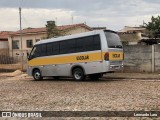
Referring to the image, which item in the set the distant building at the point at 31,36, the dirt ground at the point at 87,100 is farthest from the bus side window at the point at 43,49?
the distant building at the point at 31,36

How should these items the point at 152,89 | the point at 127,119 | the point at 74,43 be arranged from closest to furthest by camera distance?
the point at 127,119 → the point at 152,89 → the point at 74,43

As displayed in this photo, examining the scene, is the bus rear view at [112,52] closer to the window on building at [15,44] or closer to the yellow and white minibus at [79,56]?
the yellow and white minibus at [79,56]

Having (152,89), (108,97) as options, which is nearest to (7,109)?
(108,97)

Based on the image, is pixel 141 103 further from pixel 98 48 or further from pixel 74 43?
pixel 74 43

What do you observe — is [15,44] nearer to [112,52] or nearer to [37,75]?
[37,75]

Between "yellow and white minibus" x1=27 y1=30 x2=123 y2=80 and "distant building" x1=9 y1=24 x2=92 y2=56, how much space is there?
20450 mm

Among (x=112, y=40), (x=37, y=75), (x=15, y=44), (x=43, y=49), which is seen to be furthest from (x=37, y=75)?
(x=15, y=44)

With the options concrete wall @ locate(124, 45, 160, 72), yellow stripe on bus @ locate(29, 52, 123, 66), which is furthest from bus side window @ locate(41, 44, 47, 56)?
concrete wall @ locate(124, 45, 160, 72)

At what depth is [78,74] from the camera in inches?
859

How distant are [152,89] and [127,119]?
21.3ft

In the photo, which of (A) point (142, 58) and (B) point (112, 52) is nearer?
(B) point (112, 52)

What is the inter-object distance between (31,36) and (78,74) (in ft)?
88.7

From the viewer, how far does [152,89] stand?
16062mm

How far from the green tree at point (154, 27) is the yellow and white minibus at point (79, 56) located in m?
17.2
